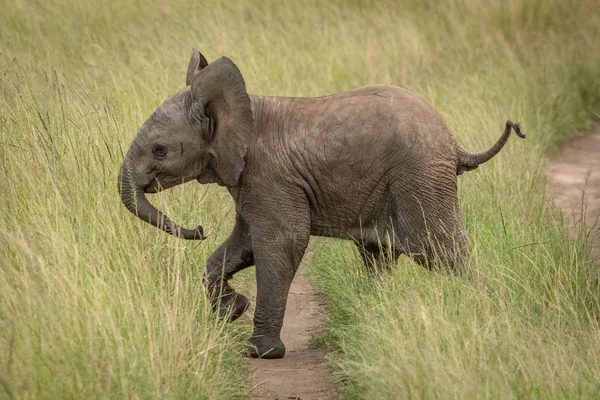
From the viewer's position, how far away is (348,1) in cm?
1438

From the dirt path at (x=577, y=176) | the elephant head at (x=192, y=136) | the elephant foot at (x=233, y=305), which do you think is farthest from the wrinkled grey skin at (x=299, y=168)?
the dirt path at (x=577, y=176)

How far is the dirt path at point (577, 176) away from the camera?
940cm

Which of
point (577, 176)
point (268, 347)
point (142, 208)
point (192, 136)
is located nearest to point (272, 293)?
point (268, 347)

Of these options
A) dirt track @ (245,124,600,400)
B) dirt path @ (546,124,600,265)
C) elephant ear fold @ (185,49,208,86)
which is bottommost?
dirt path @ (546,124,600,265)

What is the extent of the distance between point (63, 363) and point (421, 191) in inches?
91.3

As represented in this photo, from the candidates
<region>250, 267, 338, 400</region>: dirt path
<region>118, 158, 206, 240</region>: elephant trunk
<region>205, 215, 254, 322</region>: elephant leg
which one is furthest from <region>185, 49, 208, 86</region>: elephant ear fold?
<region>250, 267, 338, 400</region>: dirt path

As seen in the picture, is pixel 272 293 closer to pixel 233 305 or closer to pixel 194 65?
pixel 233 305

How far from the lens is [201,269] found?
7035 millimetres

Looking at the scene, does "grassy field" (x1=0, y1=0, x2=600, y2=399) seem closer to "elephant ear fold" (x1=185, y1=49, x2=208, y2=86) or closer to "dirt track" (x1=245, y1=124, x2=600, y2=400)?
"dirt track" (x1=245, y1=124, x2=600, y2=400)

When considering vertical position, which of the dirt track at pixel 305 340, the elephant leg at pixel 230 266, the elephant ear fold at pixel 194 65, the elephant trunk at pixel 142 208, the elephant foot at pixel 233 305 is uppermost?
the elephant ear fold at pixel 194 65

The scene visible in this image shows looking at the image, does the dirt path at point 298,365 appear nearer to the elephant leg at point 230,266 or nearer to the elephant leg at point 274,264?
the elephant leg at point 274,264

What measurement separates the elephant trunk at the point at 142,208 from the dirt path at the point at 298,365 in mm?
820

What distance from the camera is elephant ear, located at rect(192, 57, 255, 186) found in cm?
624

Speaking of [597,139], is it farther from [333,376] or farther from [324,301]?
[333,376]
